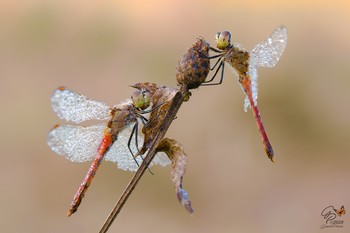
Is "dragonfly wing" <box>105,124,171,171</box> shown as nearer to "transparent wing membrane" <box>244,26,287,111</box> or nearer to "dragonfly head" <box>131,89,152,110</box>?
"dragonfly head" <box>131,89,152,110</box>

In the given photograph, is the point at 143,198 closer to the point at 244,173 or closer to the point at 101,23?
the point at 244,173

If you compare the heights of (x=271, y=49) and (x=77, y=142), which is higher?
(x=271, y=49)

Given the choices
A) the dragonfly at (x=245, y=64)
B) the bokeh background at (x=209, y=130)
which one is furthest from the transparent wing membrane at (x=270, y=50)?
the bokeh background at (x=209, y=130)

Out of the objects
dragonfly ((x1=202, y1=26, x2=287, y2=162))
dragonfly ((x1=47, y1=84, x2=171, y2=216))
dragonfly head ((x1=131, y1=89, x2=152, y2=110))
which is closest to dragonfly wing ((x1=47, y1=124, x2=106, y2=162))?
dragonfly ((x1=47, y1=84, x2=171, y2=216))

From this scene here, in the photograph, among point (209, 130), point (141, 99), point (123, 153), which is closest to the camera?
point (141, 99)

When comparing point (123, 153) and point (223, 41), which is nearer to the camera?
point (223, 41)

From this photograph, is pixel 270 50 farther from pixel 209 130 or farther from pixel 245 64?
pixel 209 130

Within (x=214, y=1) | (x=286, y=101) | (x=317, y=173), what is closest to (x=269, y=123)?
(x=286, y=101)

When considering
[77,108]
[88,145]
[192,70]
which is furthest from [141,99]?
[77,108]
